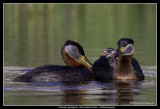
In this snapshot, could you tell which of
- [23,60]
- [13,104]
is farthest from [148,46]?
[13,104]

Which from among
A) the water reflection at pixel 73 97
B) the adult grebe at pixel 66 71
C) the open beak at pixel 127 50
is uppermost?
the open beak at pixel 127 50

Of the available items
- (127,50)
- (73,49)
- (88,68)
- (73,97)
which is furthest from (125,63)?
(73,97)

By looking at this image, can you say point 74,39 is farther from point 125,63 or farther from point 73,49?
point 125,63

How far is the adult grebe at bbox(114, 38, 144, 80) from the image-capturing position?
1571 cm

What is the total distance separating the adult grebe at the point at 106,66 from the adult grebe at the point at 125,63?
272mm

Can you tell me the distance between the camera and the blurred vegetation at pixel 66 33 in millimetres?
20312

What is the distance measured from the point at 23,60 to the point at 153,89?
6.67m

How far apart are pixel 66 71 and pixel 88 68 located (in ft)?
2.92

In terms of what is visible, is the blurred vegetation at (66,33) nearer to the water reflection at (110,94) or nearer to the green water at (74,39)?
the green water at (74,39)

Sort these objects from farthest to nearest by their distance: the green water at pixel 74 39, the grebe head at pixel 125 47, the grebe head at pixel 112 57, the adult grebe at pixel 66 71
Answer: the grebe head at pixel 112 57 → the grebe head at pixel 125 47 → the adult grebe at pixel 66 71 → the green water at pixel 74 39

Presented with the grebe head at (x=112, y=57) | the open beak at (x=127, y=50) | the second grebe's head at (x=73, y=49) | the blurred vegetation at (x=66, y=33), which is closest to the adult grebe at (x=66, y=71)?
the second grebe's head at (x=73, y=49)

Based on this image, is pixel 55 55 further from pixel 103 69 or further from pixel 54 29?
pixel 54 29

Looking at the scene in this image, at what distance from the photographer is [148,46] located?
22891 mm

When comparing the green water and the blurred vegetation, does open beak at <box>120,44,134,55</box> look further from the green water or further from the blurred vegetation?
the blurred vegetation
